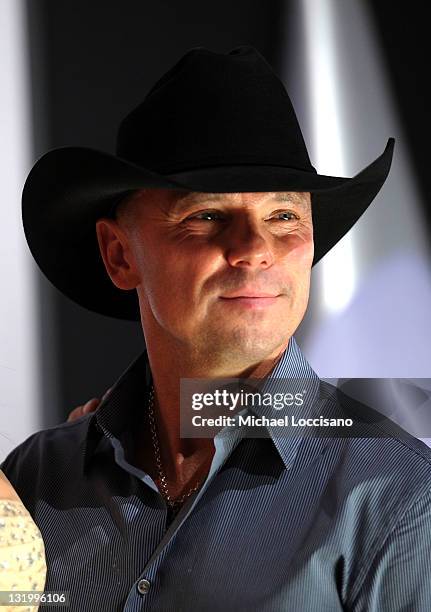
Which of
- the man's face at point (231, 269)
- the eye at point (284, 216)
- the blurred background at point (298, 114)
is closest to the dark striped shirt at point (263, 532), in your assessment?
the man's face at point (231, 269)

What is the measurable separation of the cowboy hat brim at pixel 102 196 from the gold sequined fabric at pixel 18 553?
51 cm

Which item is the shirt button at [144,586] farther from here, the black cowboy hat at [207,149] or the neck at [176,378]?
the black cowboy hat at [207,149]

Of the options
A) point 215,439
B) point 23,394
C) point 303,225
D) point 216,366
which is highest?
point 303,225

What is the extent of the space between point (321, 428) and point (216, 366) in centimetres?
19

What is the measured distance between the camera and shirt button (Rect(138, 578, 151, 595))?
1461mm

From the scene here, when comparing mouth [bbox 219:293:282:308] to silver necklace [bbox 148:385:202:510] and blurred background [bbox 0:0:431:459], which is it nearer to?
silver necklace [bbox 148:385:202:510]

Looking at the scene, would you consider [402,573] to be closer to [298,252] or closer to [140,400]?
[298,252]

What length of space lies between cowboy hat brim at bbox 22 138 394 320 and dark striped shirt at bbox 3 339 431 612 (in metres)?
0.29

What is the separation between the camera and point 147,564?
148cm

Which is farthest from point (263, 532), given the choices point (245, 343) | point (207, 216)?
point (207, 216)

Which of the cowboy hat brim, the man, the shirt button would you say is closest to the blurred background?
the cowboy hat brim

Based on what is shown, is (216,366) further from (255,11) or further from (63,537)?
(255,11)

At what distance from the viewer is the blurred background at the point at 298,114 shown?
2.25 m

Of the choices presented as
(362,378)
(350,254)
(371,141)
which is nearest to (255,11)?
(371,141)
